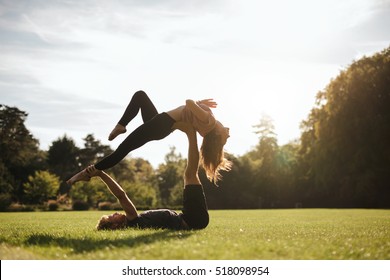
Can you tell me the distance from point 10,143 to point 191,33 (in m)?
34.5

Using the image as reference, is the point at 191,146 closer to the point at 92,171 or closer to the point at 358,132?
the point at 92,171

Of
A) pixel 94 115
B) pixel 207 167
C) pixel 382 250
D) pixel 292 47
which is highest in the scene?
pixel 292 47

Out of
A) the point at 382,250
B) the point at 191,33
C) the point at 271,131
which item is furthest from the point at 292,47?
the point at 271,131

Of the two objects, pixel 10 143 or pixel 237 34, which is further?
pixel 10 143

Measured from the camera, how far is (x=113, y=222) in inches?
237

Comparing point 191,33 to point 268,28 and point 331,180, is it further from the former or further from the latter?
point 331,180

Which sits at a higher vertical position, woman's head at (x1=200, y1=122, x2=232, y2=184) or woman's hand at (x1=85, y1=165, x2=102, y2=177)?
woman's head at (x1=200, y1=122, x2=232, y2=184)

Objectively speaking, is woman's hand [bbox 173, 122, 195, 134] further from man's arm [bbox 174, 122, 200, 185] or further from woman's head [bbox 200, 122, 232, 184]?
woman's head [bbox 200, 122, 232, 184]

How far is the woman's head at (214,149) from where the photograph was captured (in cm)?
591

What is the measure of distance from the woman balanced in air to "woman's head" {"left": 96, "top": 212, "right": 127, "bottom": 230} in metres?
0.98

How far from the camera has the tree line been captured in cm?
3126

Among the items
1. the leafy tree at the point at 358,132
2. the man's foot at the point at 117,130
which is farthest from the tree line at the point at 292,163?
the man's foot at the point at 117,130

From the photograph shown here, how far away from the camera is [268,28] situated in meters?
11.6

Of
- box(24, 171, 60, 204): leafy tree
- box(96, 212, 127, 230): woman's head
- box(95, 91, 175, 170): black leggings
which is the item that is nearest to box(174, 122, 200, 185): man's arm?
box(95, 91, 175, 170): black leggings
